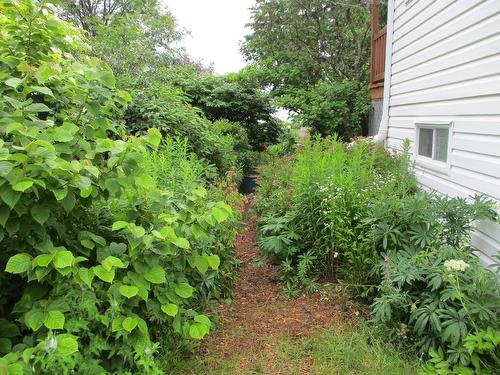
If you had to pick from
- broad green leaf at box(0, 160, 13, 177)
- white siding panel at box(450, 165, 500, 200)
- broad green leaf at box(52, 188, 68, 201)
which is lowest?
white siding panel at box(450, 165, 500, 200)

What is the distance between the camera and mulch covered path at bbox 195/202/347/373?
2.62 meters

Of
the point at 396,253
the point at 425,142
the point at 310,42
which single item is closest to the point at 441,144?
the point at 425,142

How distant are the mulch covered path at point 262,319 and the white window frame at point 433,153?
69.1 inches

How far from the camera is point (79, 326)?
1.67 metres

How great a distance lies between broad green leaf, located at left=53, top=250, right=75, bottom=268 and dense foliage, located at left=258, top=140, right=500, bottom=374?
1.98m

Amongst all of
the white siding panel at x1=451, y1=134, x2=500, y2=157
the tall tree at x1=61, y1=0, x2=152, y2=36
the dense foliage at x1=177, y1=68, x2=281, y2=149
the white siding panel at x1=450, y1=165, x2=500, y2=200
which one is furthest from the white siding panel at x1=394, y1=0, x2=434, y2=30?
the tall tree at x1=61, y1=0, x2=152, y2=36

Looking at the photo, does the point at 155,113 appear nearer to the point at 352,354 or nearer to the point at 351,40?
the point at 352,354

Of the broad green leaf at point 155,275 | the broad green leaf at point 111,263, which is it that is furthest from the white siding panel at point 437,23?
the broad green leaf at point 111,263

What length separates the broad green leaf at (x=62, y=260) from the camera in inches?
63.3

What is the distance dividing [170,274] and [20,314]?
30.1 inches

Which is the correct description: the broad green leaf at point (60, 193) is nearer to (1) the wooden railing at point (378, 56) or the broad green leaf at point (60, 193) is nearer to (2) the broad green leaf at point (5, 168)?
(2) the broad green leaf at point (5, 168)

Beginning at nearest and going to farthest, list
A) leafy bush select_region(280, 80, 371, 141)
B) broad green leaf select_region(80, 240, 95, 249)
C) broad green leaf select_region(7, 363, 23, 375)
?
broad green leaf select_region(7, 363, 23, 375) < broad green leaf select_region(80, 240, 95, 249) < leafy bush select_region(280, 80, 371, 141)

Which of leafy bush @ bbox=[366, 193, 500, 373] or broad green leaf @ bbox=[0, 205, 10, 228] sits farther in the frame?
leafy bush @ bbox=[366, 193, 500, 373]

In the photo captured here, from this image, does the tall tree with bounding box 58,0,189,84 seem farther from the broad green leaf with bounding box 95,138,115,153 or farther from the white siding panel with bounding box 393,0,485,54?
the white siding panel with bounding box 393,0,485,54
